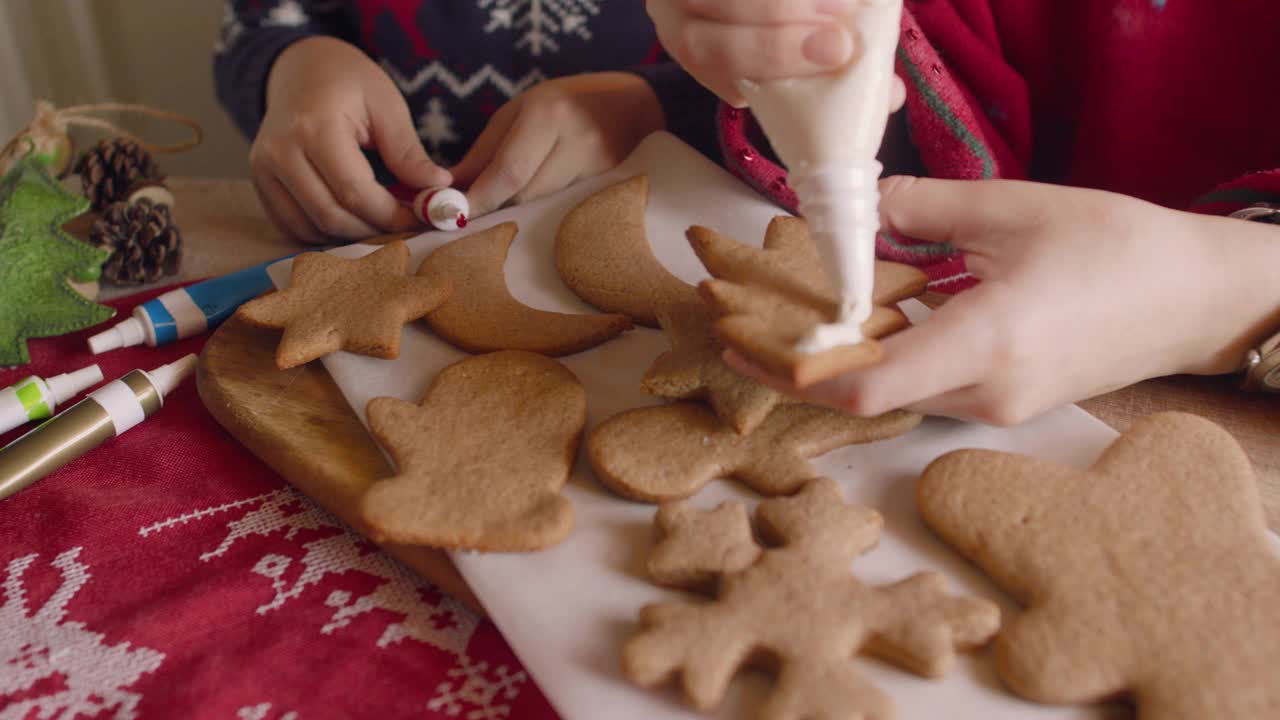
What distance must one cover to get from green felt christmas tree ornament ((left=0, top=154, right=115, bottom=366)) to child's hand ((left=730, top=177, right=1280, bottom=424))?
2.13 feet

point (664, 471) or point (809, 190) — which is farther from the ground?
point (809, 190)

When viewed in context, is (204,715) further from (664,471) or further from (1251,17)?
(1251,17)

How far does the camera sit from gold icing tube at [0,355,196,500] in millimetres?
670

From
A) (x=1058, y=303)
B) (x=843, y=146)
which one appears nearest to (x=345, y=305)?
(x=843, y=146)

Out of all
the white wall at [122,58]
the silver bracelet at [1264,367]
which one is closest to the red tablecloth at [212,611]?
the silver bracelet at [1264,367]

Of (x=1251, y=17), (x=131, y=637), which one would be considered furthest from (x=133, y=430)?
(x=1251, y=17)

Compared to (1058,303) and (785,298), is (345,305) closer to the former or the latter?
(785,298)

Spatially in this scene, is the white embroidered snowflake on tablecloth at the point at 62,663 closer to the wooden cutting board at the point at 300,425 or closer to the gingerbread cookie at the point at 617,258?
the wooden cutting board at the point at 300,425

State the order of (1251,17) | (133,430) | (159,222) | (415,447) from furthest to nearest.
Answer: (159,222), (1251,17), (133,430), (415,447)

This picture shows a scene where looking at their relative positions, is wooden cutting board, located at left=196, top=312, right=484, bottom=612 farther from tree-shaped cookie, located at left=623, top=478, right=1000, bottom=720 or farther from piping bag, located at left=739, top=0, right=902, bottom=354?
piping bag, located at left=739, top=0, right=902, bottom=354

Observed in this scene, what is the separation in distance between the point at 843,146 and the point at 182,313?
633 mm

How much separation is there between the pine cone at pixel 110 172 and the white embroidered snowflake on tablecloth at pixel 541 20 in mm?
440

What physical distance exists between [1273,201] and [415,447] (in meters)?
0.70

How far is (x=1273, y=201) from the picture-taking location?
29.8 inches
